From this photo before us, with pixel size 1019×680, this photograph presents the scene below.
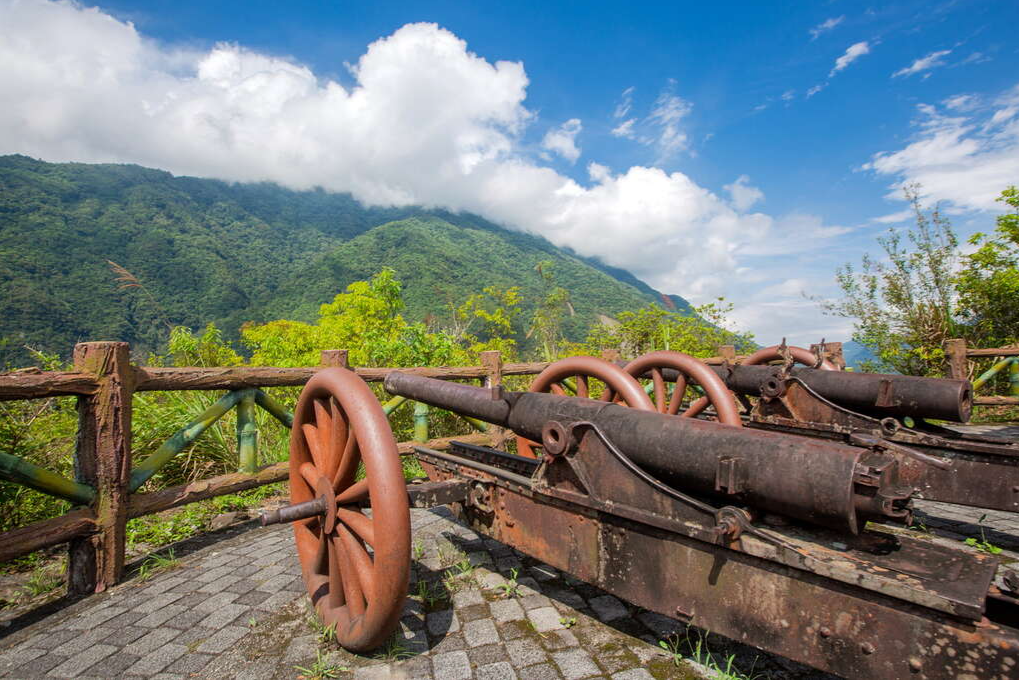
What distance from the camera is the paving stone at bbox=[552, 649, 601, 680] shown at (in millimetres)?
1945

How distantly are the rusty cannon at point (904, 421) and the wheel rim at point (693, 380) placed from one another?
0.05ft

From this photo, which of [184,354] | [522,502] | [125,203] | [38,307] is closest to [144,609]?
[522,502]

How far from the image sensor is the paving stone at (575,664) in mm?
1945

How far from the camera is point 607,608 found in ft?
8.05

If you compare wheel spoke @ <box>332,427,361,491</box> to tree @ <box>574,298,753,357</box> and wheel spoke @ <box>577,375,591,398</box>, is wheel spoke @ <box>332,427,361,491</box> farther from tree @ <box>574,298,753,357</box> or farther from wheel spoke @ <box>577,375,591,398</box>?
tree @ <box>574,298,753,357</box>

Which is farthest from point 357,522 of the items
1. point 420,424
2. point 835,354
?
point 835,354

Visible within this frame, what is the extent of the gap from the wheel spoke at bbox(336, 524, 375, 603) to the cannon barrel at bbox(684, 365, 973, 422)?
2933mm

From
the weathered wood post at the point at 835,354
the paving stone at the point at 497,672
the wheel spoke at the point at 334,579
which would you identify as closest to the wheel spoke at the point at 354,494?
the wheel spoke at the point at 334,579

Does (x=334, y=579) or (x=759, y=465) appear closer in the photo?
(x=759, y=465)

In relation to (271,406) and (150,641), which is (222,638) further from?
(271,406)

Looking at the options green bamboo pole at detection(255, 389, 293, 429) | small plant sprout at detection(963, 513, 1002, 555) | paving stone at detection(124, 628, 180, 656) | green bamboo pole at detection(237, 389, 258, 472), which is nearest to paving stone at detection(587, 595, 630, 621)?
paving stone at detection(124, 628, 180, 656)

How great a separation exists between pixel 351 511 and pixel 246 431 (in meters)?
2.25

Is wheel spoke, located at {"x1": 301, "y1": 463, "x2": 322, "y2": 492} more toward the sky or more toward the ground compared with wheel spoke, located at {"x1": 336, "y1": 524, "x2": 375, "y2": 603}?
more toward the sky

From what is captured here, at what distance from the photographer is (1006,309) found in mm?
9031
